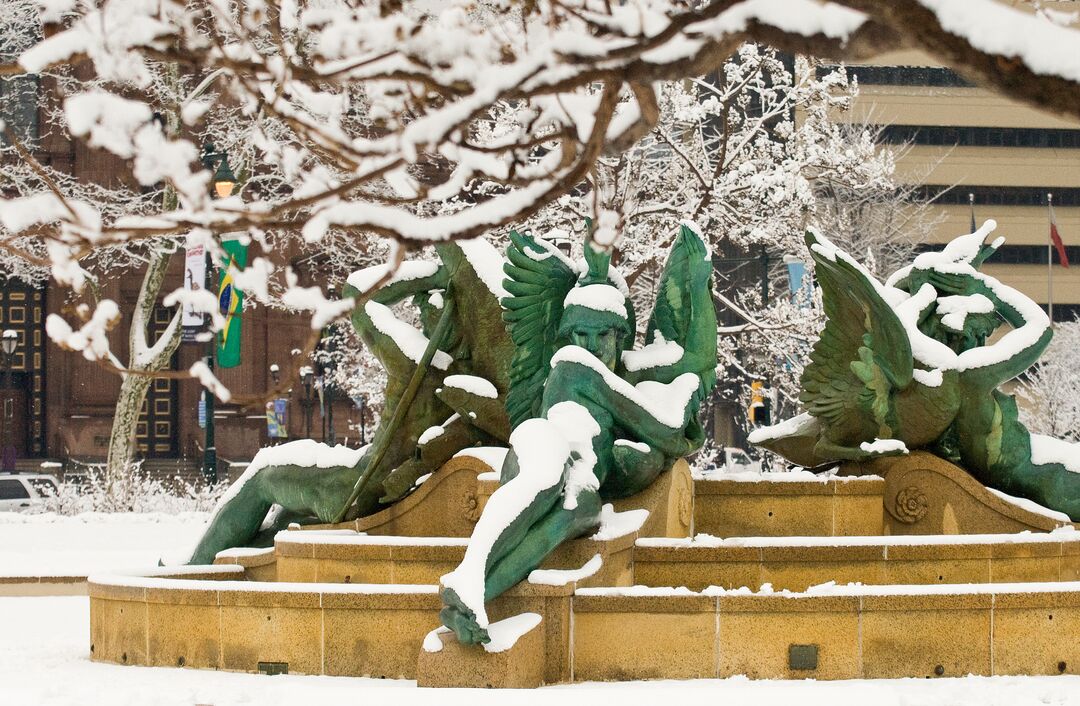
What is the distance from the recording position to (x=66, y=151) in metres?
48.5

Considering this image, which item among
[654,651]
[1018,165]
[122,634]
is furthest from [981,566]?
[1018,165]

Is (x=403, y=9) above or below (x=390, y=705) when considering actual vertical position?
above

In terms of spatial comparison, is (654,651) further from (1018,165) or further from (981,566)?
(1018,165)

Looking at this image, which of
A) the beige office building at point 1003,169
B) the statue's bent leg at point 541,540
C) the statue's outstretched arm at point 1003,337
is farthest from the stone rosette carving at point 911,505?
the beige office building at point 1003,169

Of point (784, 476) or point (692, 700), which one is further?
point (784, 476)

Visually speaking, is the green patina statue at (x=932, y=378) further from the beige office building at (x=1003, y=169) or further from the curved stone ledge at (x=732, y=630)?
the beige office building at (x=1003, y=169)

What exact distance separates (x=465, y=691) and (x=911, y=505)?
489 cm

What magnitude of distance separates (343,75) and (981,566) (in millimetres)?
7146

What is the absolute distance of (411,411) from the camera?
1302 cm

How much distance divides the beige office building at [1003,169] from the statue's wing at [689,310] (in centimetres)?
5465

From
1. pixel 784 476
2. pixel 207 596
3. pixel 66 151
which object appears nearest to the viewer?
pixel 207 596

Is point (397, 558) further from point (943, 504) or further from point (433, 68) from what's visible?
point (433, 68)

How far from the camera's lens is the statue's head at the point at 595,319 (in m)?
11.3

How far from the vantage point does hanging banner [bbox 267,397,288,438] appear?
157ft
